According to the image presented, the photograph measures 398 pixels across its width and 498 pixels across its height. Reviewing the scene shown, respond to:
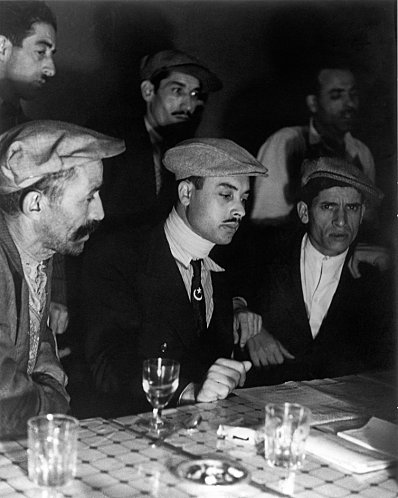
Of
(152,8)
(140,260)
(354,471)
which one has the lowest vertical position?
(354,471)

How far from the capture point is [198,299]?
2.86 m

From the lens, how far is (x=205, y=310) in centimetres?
288

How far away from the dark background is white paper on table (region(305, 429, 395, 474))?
1.22 metres

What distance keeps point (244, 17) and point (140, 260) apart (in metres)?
0.98

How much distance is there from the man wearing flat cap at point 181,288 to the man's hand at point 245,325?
0.01m

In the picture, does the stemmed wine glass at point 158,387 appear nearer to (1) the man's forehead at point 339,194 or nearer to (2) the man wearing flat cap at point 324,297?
(2) the man wearing flat cap at point 324,297

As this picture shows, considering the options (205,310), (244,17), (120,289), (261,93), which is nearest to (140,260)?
(120,289)

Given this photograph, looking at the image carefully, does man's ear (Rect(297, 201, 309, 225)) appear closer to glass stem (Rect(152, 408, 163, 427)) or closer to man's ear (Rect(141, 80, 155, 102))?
man's ear (Rect(141, 80, 155, 102))

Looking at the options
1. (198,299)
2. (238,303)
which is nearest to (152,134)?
(198,299)

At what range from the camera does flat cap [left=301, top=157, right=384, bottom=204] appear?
3.06m

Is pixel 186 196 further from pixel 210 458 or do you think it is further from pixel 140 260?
pixel 210 458

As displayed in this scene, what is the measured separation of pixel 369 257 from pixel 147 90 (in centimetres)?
123

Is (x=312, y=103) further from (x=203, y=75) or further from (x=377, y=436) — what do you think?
(x=377, y=436)

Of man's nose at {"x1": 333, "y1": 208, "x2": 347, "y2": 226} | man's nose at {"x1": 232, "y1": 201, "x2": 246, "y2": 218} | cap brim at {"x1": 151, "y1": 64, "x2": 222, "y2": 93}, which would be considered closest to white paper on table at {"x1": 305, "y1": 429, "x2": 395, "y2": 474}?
man's nose at {"x1": 232, "y1": 201, "x2": 246, "y2": 218}
